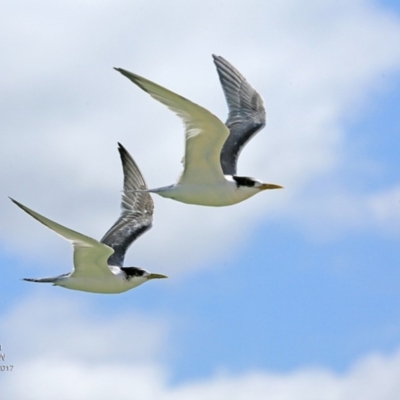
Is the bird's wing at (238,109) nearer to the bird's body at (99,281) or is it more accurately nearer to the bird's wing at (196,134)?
the bird's wing at (196,134)

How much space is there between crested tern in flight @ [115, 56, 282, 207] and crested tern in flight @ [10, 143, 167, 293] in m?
1.60

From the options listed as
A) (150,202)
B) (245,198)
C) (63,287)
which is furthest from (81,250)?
(150,202)

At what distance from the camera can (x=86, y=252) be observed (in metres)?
19.8

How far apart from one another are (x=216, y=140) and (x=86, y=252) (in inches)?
116

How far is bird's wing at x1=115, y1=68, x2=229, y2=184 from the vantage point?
17.2m

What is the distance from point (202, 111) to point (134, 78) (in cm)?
169

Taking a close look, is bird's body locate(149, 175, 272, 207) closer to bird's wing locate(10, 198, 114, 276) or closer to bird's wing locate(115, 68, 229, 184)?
bird's wing locate(115, 68, 229, 184)

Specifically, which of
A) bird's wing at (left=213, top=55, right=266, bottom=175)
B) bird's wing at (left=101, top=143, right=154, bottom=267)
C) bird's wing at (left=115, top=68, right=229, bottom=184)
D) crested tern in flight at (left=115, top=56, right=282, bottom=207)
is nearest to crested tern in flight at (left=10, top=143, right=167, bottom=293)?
bird's wing at (left=101, top=143, right=154, bottom=267)

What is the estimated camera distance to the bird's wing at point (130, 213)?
23172mm

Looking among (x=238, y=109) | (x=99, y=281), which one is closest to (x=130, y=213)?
(x=238, y=109)

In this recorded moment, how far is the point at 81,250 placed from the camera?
19688mm

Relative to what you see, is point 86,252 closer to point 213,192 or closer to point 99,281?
point 99,281

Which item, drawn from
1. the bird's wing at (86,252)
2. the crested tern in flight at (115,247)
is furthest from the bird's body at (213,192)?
the bird's wing at (86,252)

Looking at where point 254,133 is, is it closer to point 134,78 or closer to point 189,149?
point 189,149
